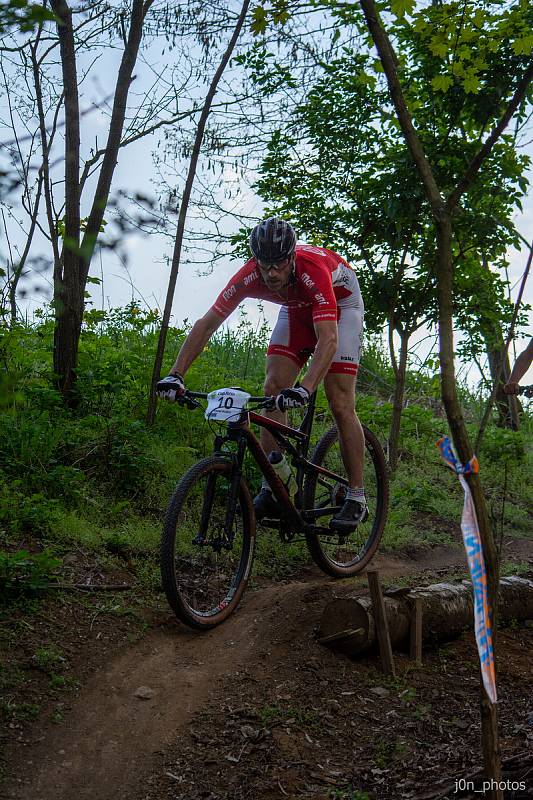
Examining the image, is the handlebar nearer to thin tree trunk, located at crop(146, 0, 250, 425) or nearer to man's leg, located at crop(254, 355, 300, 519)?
man's leg, located at crop(254, 355, 300, 519)

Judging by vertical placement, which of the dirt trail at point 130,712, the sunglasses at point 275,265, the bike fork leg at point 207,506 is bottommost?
the dirt trail at point 130,712

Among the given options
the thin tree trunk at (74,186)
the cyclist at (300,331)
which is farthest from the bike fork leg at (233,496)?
the thin tree trunk at (74,186)

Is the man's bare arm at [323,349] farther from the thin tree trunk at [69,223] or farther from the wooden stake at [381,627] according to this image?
the thin tree trunk at [69,223]

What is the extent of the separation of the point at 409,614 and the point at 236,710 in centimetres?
117

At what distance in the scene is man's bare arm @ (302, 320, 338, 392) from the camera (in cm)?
454

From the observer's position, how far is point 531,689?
388 centimetres

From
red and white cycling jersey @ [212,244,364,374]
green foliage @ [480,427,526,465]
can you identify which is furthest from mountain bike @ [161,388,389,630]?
green foliage @ [480,427,526,465]

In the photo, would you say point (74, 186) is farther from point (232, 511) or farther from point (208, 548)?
point (232, 511)

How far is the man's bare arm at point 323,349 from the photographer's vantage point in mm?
4535

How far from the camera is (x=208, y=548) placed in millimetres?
4828

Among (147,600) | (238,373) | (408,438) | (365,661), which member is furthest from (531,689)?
(238,373)

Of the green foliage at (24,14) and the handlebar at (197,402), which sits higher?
the green foliage at (24,14)

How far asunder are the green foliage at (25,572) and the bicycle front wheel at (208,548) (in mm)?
708

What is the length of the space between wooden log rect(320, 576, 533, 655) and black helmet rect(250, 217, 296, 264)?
6.62 ft
